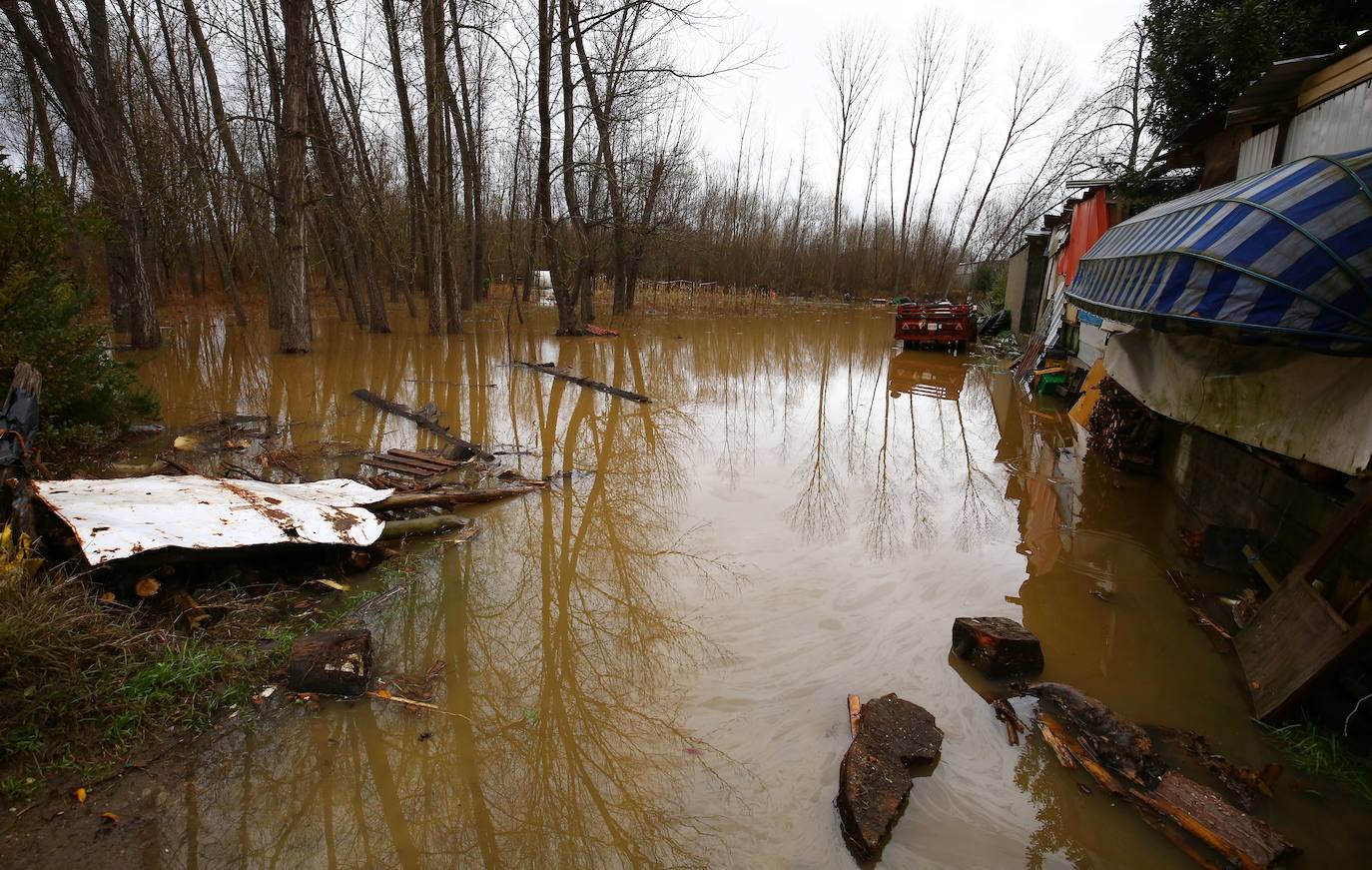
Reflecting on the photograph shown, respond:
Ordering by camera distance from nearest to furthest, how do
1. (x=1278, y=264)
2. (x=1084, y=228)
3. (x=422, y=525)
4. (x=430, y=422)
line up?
(x=1278, y=264) < (x=422, y=525) < (x=430, y=422) < (x=1084, y=228)

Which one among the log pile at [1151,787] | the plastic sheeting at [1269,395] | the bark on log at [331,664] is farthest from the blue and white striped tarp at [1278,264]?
the bark on log at [331,664]

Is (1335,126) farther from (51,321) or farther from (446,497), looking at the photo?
(51,321)

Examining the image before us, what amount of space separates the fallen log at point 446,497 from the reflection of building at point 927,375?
820 cm

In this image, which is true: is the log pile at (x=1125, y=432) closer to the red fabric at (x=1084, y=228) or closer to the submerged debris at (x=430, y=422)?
the red fabric at (x=1084, y=228)

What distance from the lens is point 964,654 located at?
3992 mm

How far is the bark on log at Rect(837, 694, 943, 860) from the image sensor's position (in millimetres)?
2688

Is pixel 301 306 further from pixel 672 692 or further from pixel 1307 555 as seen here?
pixel 1307 555

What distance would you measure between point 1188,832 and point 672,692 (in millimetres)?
2429

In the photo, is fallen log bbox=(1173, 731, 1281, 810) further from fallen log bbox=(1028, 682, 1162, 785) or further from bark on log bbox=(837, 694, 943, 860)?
bark on log bbox=(837, 694, 943, 860)

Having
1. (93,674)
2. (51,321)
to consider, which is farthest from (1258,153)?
(51,321)

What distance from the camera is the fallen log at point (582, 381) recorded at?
10930 mm

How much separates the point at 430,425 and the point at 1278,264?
27.6 feet

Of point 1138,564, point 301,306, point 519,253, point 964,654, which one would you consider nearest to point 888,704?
point 964,654

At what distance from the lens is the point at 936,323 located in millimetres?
17594
